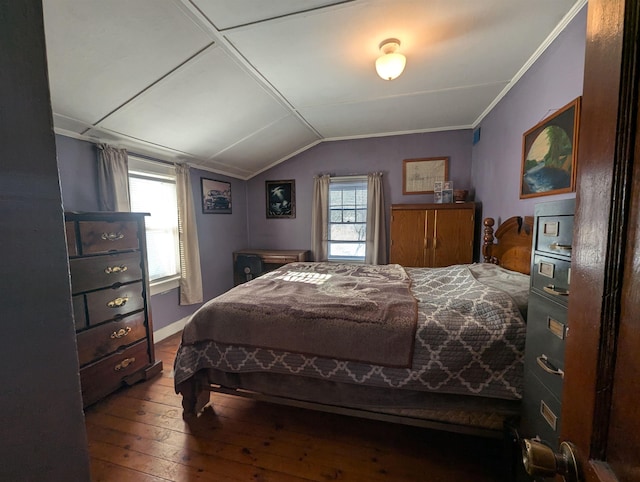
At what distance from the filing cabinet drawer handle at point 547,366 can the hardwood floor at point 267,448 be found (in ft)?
2.79

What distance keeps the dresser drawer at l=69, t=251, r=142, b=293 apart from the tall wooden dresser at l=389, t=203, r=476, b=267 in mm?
2770

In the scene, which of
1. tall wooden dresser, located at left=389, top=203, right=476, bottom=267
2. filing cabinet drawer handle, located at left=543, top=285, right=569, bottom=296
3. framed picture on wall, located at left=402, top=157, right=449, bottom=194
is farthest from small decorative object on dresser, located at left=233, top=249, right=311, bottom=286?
filing cabinet drawer handle, located at left=543, top=285, right=569, bottom=296

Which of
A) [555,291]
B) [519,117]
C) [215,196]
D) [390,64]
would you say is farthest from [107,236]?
[519,117]

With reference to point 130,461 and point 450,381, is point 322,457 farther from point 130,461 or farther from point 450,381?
point 130,461

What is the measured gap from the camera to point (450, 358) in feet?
4.44

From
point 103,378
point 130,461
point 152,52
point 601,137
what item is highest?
point 152,52

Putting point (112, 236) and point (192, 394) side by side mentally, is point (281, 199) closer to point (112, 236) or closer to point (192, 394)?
point (112, 236)

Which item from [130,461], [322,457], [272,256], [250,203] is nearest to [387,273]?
[322,457]

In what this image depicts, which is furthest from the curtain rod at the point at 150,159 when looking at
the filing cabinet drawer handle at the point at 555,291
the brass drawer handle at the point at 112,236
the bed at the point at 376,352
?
the filing cabinet drawer handle at the point at 555,291

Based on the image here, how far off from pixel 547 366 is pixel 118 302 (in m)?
2.63

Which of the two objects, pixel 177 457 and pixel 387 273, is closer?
pixel 177 457

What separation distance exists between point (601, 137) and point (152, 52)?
2284 millimetres

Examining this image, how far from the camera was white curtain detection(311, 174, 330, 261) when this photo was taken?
4.10 meters

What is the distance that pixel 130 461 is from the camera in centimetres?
148
